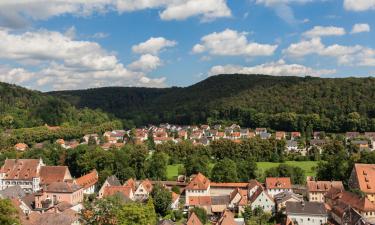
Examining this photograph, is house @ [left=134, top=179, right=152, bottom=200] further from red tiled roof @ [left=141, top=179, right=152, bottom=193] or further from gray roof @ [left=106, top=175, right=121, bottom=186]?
gray roof @ [left=106, top=175, right=121, bottom=186]

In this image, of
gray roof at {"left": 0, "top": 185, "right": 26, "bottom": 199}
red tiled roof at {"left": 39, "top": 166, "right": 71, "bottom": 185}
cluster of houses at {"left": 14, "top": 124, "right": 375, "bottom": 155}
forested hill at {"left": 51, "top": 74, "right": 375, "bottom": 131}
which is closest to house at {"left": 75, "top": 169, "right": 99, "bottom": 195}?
red tiled roof at {"left": 39, "top": 166, "right": 71, "bottom": 185}

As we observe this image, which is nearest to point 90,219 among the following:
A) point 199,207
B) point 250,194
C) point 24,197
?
point 199,207

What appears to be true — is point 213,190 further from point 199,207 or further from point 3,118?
point 3,118

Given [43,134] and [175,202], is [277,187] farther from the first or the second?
[43,134]

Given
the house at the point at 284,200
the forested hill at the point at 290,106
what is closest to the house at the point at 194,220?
the house at the point at 284,200

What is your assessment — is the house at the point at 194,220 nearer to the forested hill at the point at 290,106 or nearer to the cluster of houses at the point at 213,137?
the cluster of houses at the point at 213,137

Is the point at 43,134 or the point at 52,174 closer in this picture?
the point at 52,174

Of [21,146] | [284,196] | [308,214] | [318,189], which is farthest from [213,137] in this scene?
[308,214]
